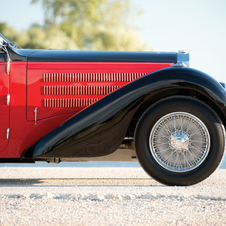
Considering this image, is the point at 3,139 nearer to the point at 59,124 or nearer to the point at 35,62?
the point at 59,124

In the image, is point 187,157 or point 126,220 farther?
point 187,157

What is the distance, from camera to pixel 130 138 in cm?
366

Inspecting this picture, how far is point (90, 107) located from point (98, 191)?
901mm

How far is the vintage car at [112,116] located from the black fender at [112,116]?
0.03ft

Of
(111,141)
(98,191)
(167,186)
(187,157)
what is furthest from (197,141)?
(98,191)

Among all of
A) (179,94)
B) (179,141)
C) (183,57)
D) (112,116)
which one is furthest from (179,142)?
(183,57)

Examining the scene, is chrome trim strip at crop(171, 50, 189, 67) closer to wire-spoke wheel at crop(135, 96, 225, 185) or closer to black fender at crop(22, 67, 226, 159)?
black fender at crop(22, 67, 226, 159)

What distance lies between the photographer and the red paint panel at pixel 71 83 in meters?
3.94

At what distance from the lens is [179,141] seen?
344 centimetres

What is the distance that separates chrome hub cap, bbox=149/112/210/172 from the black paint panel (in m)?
0.91

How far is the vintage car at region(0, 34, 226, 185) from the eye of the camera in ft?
11.3

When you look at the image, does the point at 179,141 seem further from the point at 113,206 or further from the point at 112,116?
the point at 113,206

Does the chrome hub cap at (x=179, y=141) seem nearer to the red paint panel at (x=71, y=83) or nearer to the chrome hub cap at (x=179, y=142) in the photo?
the chrome hub cap at (x=179, y=142)

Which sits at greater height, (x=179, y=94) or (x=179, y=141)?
(x=179, y=94)
